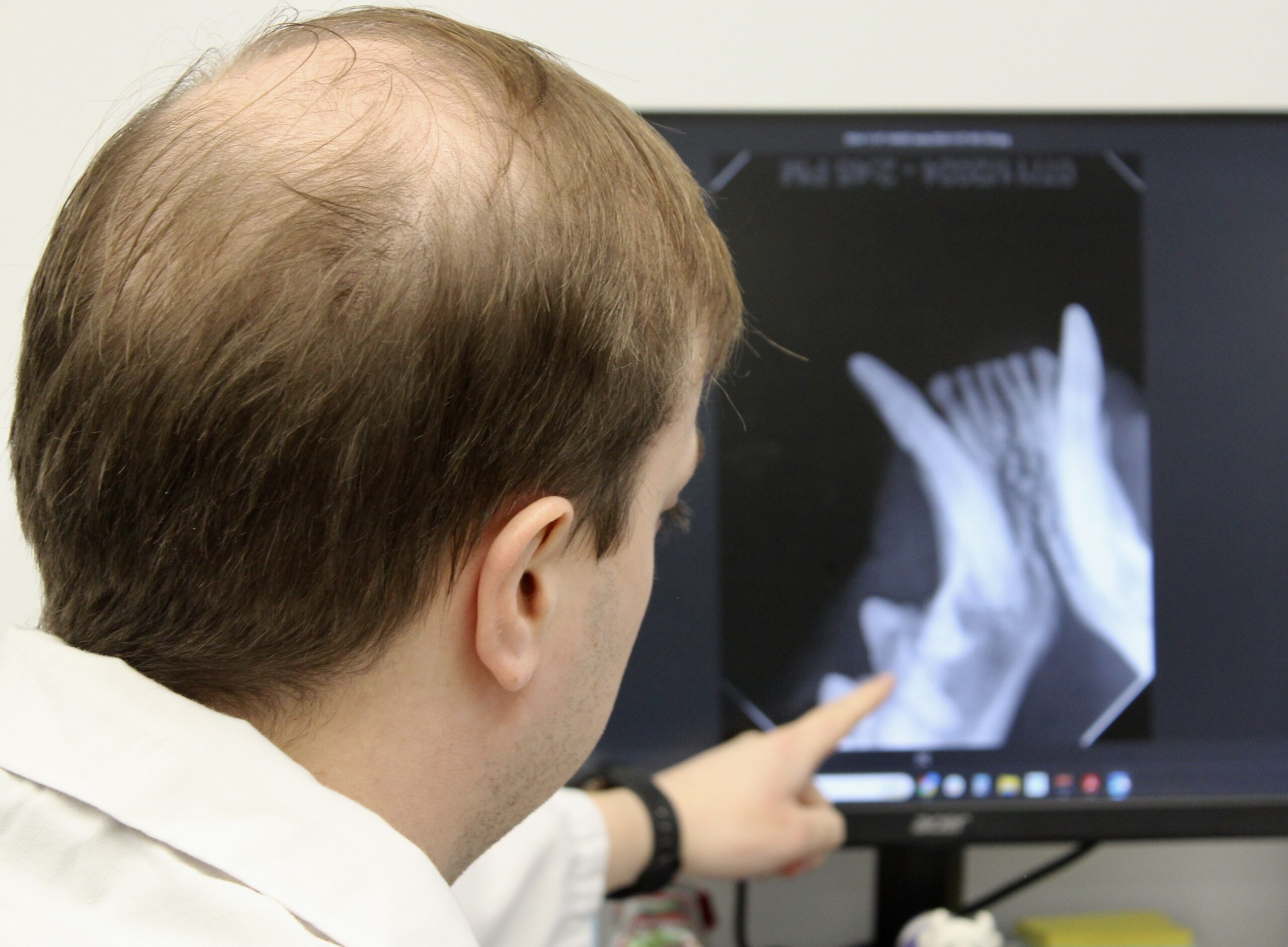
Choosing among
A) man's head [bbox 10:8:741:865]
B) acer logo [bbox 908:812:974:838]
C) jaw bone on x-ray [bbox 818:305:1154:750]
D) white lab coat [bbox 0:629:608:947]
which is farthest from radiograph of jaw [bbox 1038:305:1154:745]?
white lab coat [bbox 0:629:608:947]

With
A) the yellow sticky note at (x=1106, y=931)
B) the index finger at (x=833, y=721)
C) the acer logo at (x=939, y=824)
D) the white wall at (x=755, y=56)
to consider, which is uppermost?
the white wall at (x=755, y=56)

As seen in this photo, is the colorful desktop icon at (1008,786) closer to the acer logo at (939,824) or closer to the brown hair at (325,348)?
the acer logo at (939,824)

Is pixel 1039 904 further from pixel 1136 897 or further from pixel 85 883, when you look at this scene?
pixel 85 883

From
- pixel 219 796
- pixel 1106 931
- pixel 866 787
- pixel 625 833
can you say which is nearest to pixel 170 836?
pixel 219 796

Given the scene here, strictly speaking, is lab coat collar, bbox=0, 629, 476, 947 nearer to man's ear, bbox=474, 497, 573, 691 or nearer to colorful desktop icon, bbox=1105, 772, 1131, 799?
Answer: man's ear, bbox=474, 497, 573, 691

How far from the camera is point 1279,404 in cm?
80

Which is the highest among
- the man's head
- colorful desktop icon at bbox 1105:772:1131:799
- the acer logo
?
the man's head

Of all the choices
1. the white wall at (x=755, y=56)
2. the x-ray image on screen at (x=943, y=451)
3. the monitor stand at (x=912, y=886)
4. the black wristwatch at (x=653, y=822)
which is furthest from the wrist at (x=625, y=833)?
the white wall at (x=755, y=56)

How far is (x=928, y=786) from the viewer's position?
0.80 meters

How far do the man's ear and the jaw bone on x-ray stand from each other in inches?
14.9

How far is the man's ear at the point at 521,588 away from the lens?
446 millimetres

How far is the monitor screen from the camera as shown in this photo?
789 millimetres

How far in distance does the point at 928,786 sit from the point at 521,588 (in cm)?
45

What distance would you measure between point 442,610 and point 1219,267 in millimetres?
644
